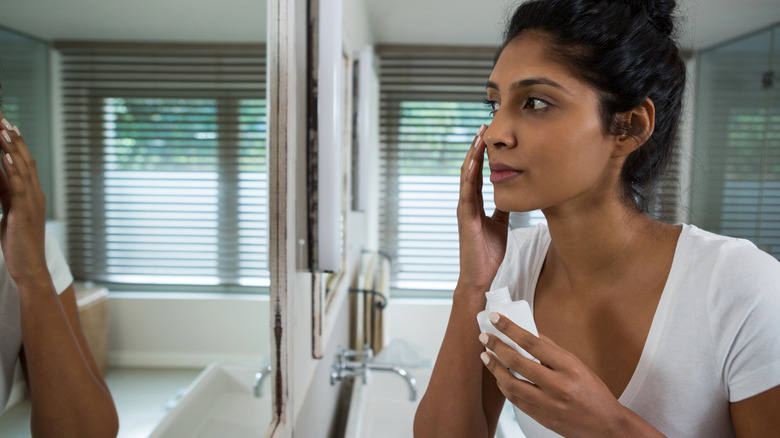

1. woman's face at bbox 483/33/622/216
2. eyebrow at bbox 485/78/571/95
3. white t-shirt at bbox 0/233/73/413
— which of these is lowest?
white t-shirt at bbox 0/233/73/413

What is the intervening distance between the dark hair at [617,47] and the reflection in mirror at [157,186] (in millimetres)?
366

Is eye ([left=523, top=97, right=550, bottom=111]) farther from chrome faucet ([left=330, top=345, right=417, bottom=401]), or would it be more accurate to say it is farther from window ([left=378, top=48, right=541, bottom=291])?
window ([left=378, top=48, right=541, bottom=291])

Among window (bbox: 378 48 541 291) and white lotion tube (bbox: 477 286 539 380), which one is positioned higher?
window (bbox: 378 48 541 291)

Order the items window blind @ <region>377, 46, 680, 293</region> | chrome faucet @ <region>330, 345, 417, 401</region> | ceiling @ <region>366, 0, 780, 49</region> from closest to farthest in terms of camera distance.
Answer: chrome faucet @ <region>330, 345, 417, 401</region> < ceiling @ <region>366, 0, 780, 49</region> < window blind @ <region>377, 46, 680, 293</region>

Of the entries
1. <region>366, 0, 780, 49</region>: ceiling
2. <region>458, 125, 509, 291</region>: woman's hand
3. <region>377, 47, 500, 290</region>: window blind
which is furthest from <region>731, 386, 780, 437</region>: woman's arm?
<region>377, 47, 500, 290</region>: window blind

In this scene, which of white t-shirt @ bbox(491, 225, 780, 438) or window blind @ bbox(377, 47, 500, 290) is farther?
window blind @ bbox(377, 47, 500, 290)

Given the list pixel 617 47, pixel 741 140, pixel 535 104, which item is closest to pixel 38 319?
pixel 535 104

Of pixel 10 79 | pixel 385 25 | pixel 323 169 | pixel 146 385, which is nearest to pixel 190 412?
pixel 146 385

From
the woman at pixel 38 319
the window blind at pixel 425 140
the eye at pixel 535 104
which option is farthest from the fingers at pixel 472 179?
the window blind at pixel 425 140

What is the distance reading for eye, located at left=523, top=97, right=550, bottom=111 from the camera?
1.96 ft

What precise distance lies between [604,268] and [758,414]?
24 centimetres

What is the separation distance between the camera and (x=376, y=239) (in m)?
2.97

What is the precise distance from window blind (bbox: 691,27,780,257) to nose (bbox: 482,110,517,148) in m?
2.51

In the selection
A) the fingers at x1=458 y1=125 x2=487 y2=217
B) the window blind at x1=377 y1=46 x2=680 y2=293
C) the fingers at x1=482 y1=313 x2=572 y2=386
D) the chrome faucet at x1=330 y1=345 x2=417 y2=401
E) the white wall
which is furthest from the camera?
the window blind at x1=377 y1=46 x2=680 y2=293
